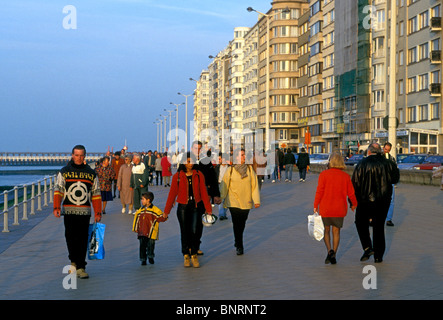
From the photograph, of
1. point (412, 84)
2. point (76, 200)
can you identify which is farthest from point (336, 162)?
point (412, 84)

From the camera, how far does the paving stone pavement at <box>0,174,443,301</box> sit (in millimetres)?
8672

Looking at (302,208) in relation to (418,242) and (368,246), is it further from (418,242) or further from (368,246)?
(368,246)

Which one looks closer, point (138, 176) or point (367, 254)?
point (367, 254)

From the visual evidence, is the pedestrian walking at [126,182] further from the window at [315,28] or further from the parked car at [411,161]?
the window at [315,28]

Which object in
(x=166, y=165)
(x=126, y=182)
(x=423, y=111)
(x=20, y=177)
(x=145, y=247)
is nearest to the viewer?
(x=145, y=247)

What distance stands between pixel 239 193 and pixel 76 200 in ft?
10.5

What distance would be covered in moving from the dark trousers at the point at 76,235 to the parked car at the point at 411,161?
35.0 metres

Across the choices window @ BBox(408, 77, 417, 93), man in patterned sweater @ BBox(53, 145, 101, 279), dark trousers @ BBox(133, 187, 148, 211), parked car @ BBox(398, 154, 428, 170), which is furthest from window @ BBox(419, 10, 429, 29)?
man in patterned sweater @ BBox(53, 145, 101, 279)

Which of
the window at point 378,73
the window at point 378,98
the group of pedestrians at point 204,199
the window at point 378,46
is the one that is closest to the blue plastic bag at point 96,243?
the group of pedestrians at point 204,199

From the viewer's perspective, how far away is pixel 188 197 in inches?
437

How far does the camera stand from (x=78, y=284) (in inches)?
372

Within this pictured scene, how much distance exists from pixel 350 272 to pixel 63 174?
3962 mm

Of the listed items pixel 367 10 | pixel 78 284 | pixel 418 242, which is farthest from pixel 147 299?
pixel 367 10

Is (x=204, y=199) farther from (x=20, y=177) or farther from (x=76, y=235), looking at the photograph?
(x=20, y=177)
